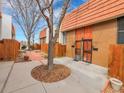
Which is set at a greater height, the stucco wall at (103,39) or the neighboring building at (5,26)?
the neighboring building at (5,26)

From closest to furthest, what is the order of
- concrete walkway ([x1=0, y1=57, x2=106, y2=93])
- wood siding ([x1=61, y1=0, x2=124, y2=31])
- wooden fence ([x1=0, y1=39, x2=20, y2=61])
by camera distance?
concrete walkway ([x1=0, y1=57, x2=106, y2=93]), wood siding ([x1=61, y1=0, x2=124, y2=31]), wooden fence ([x1=0, y1=39, x2=20, y2=61])

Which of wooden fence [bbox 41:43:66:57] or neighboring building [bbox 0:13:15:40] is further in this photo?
neighboring building [bbox 0:13:15:40]

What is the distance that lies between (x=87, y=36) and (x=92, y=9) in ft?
7.50

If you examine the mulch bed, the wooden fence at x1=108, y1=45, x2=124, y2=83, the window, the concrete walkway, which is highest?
the window

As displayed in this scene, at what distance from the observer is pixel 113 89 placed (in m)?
5.09

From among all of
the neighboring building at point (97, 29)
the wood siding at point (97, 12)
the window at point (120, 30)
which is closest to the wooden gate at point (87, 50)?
the neighboring building at point (97, 29)

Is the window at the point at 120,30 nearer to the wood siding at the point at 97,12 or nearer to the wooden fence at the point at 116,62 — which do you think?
the wood siding at the point at 97,12

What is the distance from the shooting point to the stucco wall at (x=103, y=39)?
780 cm

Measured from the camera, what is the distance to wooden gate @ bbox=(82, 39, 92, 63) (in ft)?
33.1

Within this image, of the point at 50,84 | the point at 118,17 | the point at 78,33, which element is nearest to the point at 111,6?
the point at 118,17

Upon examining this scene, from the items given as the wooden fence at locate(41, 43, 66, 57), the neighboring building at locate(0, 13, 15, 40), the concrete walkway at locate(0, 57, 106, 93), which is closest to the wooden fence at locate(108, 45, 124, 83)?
the concrete walkway at locate(0, 57, 106, 93)

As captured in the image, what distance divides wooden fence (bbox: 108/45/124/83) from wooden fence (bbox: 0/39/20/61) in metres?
8.85

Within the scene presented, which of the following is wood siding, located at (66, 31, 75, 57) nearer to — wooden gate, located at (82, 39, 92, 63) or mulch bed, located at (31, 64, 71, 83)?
wooden gate, located at (82, 39, 92, 63)

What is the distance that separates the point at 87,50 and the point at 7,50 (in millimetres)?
7299
